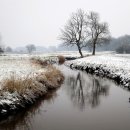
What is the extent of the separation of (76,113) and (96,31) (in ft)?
156

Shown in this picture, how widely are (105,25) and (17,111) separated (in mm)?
48975

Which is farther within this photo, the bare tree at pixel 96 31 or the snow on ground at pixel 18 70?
the bare tree at pixel 96 31

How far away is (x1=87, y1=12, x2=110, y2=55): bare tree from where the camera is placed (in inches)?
2208

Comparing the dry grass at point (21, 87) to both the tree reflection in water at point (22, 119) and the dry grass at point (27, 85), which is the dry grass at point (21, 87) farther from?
the tree reflection in water at point (22, 119)

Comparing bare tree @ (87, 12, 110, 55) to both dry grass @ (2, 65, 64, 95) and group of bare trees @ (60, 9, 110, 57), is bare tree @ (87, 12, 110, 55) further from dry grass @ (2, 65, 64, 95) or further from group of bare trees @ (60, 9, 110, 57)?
dry grass @ (2, 65, 64, 95)

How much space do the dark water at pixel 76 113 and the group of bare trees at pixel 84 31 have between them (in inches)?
1475

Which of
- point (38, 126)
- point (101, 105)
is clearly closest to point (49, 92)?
point (101, 105)

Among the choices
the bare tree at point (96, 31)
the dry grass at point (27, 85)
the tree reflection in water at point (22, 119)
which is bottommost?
the tree reflection in water at point (22, 119)

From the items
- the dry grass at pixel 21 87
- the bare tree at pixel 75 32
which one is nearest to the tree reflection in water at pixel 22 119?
the dry grass at pixel 21 87

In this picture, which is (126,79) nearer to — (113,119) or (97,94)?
(97,94)

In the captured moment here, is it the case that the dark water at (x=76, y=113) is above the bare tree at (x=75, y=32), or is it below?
below

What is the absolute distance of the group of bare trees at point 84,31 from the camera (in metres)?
51.6

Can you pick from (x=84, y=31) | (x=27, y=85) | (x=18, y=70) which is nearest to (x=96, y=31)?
(x=84, y=31)

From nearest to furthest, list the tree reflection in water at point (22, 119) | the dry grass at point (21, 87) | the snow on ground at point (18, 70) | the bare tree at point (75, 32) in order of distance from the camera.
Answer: the tree reflection in water at point (22, 119)
the dry grass at point (21, 87)
the snow on ground at point (18, 70)
the bare tree at point (75, 32)
